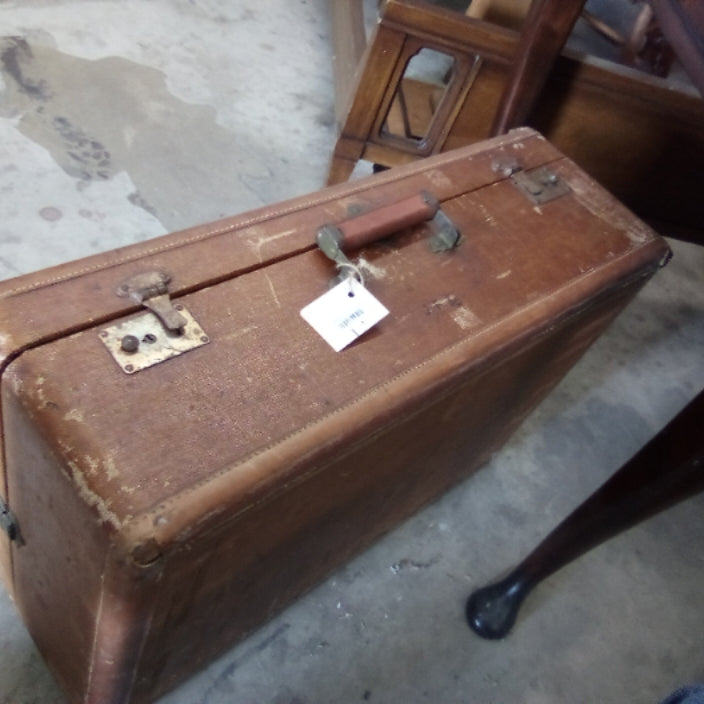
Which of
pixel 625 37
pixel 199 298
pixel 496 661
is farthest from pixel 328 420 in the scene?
pixel 625 37

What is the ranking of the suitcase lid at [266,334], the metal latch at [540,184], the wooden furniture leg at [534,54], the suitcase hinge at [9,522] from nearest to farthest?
1. the suitcase lid at [266,334]
2. the suitcase hinge at [9,522]
3. the metal latch at [540,184]
4. the wooden furniture leg at [534,54]

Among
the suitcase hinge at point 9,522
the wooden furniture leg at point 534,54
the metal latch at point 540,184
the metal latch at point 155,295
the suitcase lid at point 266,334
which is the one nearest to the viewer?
the suitcase lid at point 266,334

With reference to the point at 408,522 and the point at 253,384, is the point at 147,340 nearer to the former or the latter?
the point at 253,384

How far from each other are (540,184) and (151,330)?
2.44 feet

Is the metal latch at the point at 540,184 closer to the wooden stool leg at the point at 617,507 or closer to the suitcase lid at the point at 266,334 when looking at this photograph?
the suitcase lid at the point at 266,334

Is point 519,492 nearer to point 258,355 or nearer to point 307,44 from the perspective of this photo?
point 258,355

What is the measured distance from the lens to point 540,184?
1.21 meters

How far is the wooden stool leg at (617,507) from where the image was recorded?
0.95 metres

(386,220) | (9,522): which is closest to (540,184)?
(386,220)

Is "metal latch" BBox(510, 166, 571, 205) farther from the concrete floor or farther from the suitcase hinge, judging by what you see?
the suitcase hinge

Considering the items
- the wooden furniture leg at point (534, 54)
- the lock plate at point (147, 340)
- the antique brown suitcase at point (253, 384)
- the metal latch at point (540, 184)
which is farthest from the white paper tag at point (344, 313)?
the wooden furniture leg at point (534, 54)

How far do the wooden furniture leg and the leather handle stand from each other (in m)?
0.63

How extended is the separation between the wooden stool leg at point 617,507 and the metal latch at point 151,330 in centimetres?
65

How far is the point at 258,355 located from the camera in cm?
82
